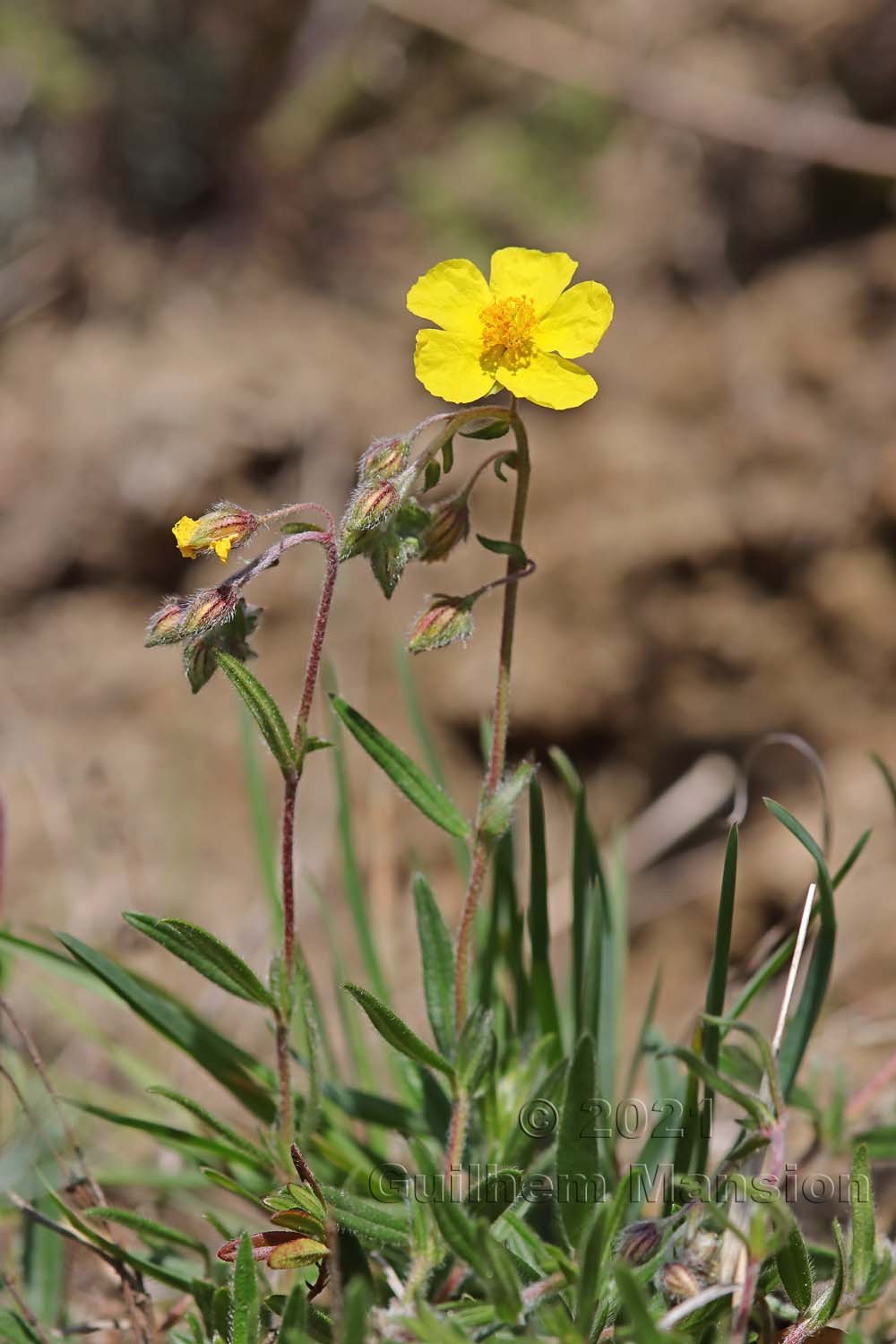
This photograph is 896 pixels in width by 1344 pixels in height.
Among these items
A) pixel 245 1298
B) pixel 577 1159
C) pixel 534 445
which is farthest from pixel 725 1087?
pixel 534 445

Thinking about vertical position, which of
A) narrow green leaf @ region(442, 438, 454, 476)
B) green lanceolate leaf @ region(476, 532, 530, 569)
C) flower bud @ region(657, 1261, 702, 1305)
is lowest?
flower bud @ region(657, 1261, 702, 1305)

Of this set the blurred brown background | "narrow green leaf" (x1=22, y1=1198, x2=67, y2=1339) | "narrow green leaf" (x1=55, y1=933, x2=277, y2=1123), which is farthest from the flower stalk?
the blurred brown background

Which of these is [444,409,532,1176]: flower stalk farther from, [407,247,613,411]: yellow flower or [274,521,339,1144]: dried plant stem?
[274,521,339,1144]: dried plant stem

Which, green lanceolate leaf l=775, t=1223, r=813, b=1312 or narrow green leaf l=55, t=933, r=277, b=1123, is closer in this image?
green lanceolate leaf l=775, t=1223, r=813, b=1312

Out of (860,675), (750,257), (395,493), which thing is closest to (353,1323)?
(395,493)

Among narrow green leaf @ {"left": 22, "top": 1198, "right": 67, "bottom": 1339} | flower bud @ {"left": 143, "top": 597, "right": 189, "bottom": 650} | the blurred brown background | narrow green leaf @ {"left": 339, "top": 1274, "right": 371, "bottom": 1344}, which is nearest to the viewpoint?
narrow green leaf @ {"left": 339, "top": 1274, "right": 371, "bottom": 1344}

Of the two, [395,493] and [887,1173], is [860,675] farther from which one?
[395,493]

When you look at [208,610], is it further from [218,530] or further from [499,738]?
[499,738]
